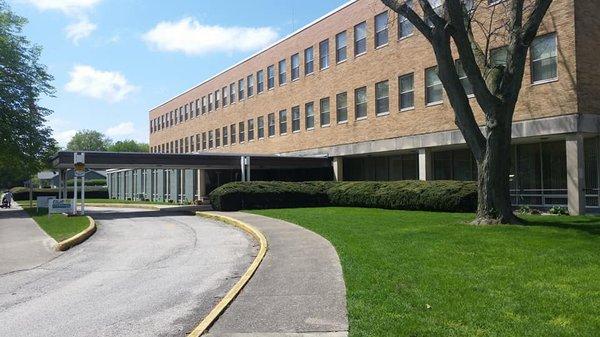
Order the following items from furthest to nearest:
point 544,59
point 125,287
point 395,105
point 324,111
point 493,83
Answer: point 324,111, point 395,105, point 544,59, point 493,83, point 125,287

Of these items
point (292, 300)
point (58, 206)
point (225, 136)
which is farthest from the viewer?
point (225, 136)

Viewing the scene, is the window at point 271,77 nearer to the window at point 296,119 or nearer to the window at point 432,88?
the window at point 296,119

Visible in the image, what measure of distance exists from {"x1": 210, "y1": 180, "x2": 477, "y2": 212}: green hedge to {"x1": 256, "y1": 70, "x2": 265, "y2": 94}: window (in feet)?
50.7

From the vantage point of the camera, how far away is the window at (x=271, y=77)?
4241 centimetres

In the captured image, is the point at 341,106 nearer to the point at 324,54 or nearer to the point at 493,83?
the point at 324,54

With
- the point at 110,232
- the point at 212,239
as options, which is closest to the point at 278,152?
the point at 110,232

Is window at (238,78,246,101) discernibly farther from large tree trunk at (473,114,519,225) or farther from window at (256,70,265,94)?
large tree trunk at (473,114,519,225)

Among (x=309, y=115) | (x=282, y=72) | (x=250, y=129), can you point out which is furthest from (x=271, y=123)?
(x=309, y=115)

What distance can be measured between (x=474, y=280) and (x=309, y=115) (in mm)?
29758

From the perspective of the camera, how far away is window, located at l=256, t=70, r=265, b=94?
43781mm

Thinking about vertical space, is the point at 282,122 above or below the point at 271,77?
below

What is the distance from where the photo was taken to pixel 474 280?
27.0ft

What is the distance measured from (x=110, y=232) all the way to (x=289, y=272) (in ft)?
39.9

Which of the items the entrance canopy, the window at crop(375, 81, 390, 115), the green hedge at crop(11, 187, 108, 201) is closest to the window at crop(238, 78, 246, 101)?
the entrance canopy
